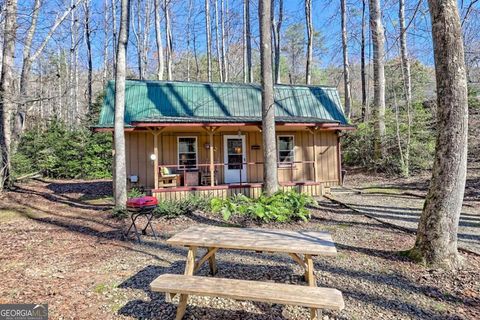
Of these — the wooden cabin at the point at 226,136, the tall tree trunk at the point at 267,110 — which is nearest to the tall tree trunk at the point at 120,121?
the wooden cabin at the point at 226,136

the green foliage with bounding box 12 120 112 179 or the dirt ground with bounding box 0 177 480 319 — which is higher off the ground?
the green foliage with bounding box 12 120 112 179

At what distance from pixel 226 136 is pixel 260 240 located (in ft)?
27.8

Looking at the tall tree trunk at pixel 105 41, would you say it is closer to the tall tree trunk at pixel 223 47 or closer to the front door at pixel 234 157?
the tall tree trunk at pixel 223 47

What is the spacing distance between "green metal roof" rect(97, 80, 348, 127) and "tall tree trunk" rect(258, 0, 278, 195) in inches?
89.0

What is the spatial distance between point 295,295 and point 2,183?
12232 mm

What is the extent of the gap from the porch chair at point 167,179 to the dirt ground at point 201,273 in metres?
3.26

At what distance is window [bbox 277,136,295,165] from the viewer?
39.7 ft

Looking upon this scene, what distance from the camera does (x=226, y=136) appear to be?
11641 mm

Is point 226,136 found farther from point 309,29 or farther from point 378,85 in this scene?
point 309,29

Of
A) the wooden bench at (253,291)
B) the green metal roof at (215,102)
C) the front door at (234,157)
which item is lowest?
the wooden bench at (253,291)

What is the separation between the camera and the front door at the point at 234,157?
1157cm

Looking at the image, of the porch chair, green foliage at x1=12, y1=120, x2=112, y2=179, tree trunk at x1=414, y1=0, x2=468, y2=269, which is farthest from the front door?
green foliage at x1=12, y1=120, x2=112, y2=179

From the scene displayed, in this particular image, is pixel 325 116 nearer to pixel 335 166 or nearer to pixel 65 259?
pixel 335 166

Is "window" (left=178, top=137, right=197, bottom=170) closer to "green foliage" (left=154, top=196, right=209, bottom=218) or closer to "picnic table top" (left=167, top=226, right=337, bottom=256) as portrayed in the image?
"green foliage" (left=154, top=196, right=209, bottom=218)
